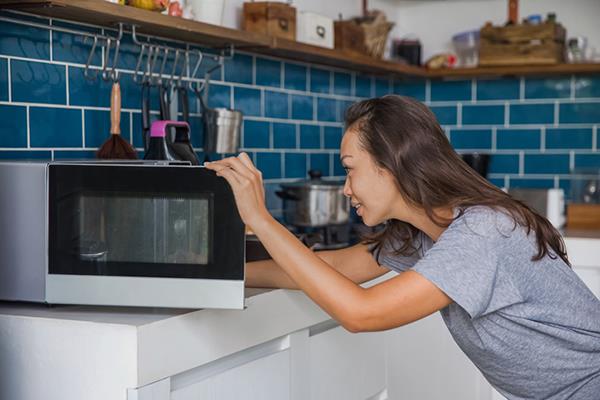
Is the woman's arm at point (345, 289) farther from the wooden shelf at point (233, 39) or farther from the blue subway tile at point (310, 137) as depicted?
the blue subway tile at point (310, 137)

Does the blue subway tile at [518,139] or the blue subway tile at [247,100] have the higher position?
the blue subway tile at [247,100]

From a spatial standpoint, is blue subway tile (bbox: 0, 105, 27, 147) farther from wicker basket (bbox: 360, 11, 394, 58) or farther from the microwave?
wicker basket (bbox: 360, 11, 394, 58)

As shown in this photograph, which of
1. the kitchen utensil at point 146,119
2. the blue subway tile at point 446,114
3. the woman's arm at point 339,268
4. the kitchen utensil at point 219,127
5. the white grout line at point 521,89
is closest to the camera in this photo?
the woman's arm at point 339,268

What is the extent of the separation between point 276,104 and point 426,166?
1.45 m

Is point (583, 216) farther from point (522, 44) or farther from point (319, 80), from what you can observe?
point (319, 80)

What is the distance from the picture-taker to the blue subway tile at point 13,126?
2.01 meters

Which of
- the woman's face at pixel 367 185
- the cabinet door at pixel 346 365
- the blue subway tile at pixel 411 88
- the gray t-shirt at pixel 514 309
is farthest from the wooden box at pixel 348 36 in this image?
the gray t-shirt at pixel 514 309

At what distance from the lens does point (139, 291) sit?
5.43ft

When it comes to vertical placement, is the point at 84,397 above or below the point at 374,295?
below

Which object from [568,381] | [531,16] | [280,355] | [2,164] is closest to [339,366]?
[280,355]

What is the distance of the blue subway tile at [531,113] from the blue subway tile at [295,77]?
3.21 feet

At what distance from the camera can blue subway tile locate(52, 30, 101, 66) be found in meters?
2.14

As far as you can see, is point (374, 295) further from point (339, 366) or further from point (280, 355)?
point (339, 366)

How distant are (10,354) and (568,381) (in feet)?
3.45
